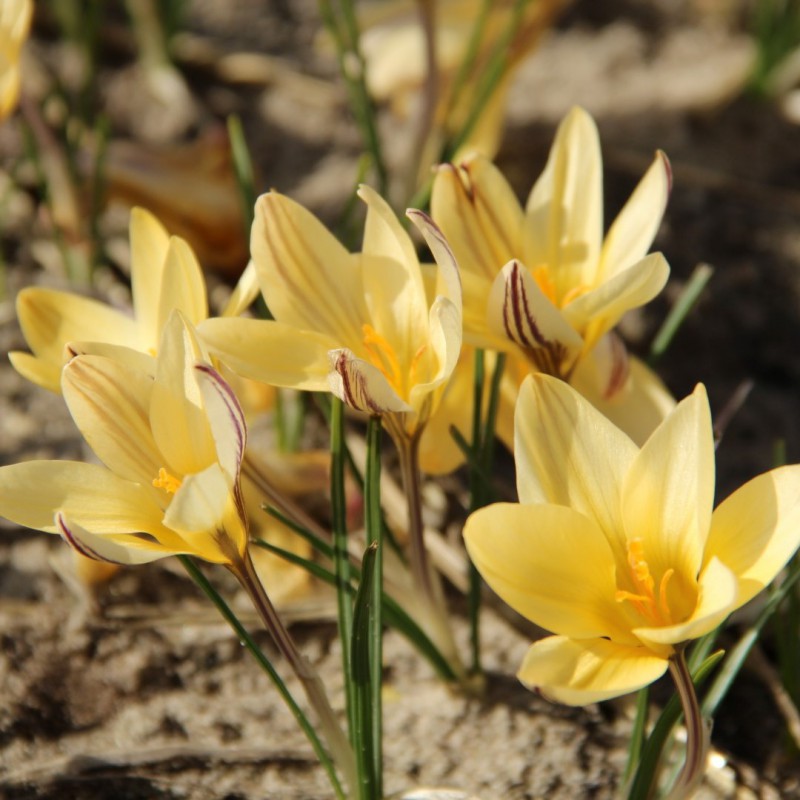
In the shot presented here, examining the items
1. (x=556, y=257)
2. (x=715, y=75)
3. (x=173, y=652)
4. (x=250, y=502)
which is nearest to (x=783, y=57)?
(x=715, y=75)

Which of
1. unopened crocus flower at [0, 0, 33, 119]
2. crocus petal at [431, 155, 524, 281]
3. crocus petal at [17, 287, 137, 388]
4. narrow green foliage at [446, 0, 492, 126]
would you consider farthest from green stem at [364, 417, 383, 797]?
narrow green foliage at [446, 0, 492, 126]

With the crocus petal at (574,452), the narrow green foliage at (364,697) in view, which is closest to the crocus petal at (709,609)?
the crocus petal at (574,452)

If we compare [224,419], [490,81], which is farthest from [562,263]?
[490,81]

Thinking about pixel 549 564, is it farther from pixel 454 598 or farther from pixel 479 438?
pixel 454 598

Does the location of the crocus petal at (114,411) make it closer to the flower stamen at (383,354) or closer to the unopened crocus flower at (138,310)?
the unopened crocus flower at (138,310)

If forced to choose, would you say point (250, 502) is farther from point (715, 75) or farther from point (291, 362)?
point (715, 75)

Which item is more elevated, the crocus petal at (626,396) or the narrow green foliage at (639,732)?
the crocus petal at (626,396)

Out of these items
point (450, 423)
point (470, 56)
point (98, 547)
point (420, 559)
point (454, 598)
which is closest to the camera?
point (98, 547)
